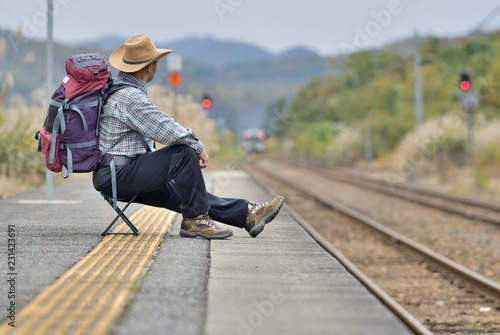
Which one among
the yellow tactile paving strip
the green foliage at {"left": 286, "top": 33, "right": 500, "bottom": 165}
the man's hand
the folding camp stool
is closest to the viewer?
the yellow tactile paving strip

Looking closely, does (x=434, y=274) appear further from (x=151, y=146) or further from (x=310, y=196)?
(x=310, y=196)

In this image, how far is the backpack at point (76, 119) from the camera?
21.7ft

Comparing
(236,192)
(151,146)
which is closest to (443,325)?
(151,146)

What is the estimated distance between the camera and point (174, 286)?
4.95 meters

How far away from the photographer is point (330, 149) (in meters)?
55.4

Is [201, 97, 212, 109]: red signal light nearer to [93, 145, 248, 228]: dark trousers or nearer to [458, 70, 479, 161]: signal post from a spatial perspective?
[458, 70, 479, 161]: signal post

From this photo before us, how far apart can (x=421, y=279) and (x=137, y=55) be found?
4385mm

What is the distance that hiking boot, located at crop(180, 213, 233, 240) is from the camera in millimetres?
7238

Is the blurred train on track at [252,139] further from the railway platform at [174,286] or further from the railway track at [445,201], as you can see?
the railway platform at [174,286]

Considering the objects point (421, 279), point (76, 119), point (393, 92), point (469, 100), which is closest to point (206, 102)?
point (469, 100)

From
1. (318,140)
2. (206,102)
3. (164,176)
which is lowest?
(318,140)

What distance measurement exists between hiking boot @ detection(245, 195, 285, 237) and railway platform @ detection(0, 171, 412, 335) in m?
0.18

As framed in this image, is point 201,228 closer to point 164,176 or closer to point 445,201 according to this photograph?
point 164,176

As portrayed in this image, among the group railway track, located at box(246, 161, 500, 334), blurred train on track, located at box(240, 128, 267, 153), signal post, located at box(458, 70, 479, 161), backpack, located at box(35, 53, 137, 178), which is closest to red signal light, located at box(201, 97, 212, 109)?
signal post, located at box(458, 70, 479, 161)
